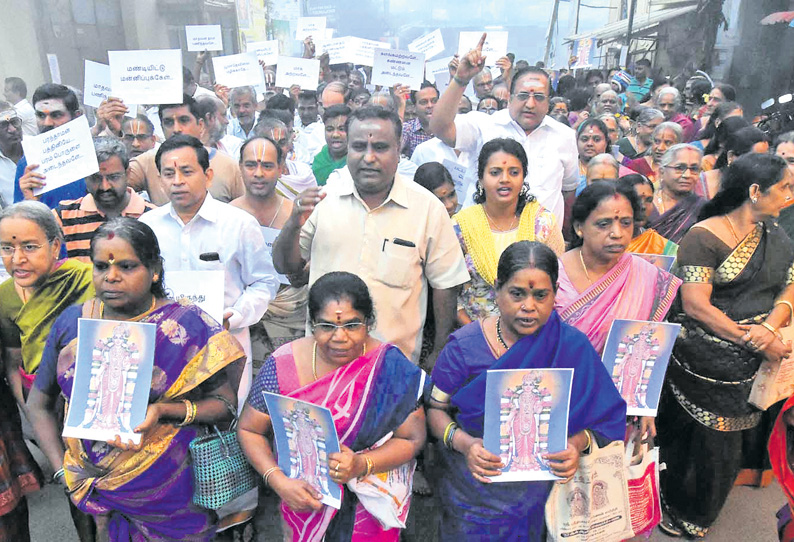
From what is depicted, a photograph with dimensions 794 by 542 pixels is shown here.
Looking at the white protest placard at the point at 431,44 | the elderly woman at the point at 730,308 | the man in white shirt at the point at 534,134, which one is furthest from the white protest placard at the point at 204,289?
the white protest placard at the point at 431,44

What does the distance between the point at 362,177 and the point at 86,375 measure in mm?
1449

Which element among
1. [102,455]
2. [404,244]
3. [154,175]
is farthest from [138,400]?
[154,175]

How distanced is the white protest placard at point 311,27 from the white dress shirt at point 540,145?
21.2ft

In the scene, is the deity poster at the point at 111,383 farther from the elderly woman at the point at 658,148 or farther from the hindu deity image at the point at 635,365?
the elderly woman at the point at 658,148

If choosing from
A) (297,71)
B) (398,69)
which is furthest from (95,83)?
(398,69)

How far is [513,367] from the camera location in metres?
2.34

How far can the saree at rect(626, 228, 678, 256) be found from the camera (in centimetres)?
349

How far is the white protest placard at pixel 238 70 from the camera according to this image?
7.96 metres

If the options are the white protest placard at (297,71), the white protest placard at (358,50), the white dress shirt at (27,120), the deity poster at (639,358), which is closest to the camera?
the deity poster at (639,358)

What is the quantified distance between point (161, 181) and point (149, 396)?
262 centimetres

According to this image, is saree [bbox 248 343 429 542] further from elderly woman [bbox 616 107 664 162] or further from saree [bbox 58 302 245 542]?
elderly woman [bbox 616 107 664 162]

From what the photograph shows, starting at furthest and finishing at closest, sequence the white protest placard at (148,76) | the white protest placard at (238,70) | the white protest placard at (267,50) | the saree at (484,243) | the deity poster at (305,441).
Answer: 1. the white protest placard at (267,50)
2. the white protest placard at (238,70)
3. the white protest placard at (148,76)
4. the saree at (484,243)
5. the deity poster at (305,441)

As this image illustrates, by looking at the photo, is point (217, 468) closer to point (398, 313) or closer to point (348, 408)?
point (348, 408)

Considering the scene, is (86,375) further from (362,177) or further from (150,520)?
(362,177)
